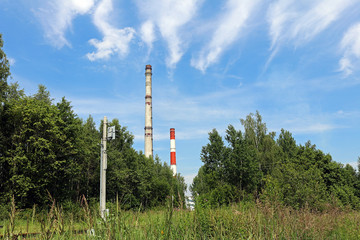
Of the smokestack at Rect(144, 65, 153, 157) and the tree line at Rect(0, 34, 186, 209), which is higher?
the smokestack at Rect(144, 65, 153, 157)

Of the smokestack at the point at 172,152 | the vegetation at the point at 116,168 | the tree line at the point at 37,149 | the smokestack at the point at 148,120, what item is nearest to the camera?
the vegetation at the point at 116,168

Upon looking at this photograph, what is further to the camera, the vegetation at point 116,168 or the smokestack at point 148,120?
the smokestack at point 148,120

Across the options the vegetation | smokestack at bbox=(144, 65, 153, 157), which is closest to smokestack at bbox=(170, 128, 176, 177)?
smokestack at bbox=(144, 65, 153, 157)

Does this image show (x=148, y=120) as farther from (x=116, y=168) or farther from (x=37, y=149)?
(x=37, y=149)

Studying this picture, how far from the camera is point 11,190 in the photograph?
24.0 metres

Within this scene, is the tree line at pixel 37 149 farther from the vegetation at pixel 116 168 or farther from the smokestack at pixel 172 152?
the smokestack at pixel 172 152

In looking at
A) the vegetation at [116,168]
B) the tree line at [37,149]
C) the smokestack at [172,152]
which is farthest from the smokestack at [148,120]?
the tree line at [37,149]

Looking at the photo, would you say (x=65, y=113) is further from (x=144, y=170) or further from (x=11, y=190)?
(x=144, y=170)

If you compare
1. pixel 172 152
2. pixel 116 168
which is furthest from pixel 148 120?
pixel 116 168

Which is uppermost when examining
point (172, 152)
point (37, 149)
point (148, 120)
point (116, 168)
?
point (148, 120)

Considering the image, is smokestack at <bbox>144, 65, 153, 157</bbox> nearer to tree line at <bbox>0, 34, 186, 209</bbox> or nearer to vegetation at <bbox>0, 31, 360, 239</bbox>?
vegetation at <bbox>0, 31, 360, 239</bbox>

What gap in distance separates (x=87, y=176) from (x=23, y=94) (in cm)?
1261

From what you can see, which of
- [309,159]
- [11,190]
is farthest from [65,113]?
[309,159]

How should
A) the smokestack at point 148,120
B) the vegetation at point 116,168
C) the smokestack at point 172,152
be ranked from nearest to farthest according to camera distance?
the vegetation at point 116,168 < the smokestack at point 148,120 < the smokestack at point 172,152
